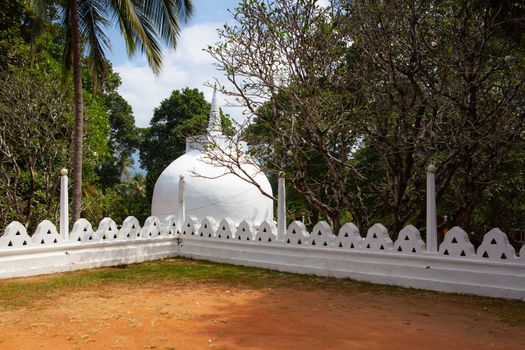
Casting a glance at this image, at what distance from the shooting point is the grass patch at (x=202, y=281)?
626 cm

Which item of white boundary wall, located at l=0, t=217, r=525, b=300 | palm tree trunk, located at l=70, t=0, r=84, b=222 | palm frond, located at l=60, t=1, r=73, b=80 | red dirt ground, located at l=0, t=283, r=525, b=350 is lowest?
red dirt ground, located at l=0, t=283, r=525, b=350

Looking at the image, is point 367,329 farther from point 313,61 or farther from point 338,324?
point 313,61

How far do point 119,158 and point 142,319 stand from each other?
1253 inches

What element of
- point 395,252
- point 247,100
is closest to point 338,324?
point 395,252

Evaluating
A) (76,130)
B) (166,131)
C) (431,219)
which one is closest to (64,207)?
(76,130)

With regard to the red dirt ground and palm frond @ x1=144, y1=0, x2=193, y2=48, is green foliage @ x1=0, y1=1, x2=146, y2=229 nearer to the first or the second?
palm frond @ x1=144, y1=0, x2=193, y2=48

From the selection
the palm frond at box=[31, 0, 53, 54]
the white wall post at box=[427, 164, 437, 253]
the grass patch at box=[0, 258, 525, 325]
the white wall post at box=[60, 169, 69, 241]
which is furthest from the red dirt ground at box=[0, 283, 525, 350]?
the palm frond at box=[31, 0, 53, 54]

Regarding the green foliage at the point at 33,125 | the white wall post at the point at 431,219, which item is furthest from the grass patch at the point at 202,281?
the green foliage at the point at 33,125

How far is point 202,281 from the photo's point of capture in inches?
314

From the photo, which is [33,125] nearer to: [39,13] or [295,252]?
[39,13]

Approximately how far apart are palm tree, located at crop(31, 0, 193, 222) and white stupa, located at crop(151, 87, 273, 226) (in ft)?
11.7

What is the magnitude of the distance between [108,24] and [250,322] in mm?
9636

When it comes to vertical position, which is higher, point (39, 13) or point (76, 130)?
point (39, 13)

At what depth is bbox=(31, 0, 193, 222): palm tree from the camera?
11023mm
